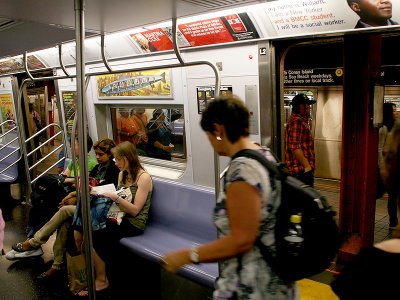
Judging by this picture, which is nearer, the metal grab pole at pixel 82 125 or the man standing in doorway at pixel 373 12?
the metal grab pole at pixel 82 125

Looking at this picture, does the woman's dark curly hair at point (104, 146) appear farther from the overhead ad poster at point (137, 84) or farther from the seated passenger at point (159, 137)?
the seated passenger at point (159, 137)

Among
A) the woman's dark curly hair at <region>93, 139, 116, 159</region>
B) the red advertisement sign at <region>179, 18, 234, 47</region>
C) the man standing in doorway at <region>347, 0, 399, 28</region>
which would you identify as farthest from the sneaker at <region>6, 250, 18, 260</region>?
the man standing in doorway at <region>347, 0, 399, 28</region>

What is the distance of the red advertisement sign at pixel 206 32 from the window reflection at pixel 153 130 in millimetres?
1329

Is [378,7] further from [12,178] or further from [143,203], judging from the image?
[12,178]

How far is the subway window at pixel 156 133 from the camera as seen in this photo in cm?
557

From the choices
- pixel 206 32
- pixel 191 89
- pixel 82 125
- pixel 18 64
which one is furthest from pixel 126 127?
pixel 82 125

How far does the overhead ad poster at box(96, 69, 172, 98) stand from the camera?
4.98m

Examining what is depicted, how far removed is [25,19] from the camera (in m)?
2.46

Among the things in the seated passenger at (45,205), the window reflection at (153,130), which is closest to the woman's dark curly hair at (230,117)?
the seated passenger at (45,205)

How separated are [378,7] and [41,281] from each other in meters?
3.79

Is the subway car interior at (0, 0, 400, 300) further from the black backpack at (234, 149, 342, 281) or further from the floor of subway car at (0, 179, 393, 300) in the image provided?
the black backpack at (234, 149, 342, 281)

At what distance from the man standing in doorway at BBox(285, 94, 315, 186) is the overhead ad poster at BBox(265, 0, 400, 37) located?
3.68 ft

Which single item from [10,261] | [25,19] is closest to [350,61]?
[25,19]

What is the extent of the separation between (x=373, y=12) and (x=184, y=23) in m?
1.90
